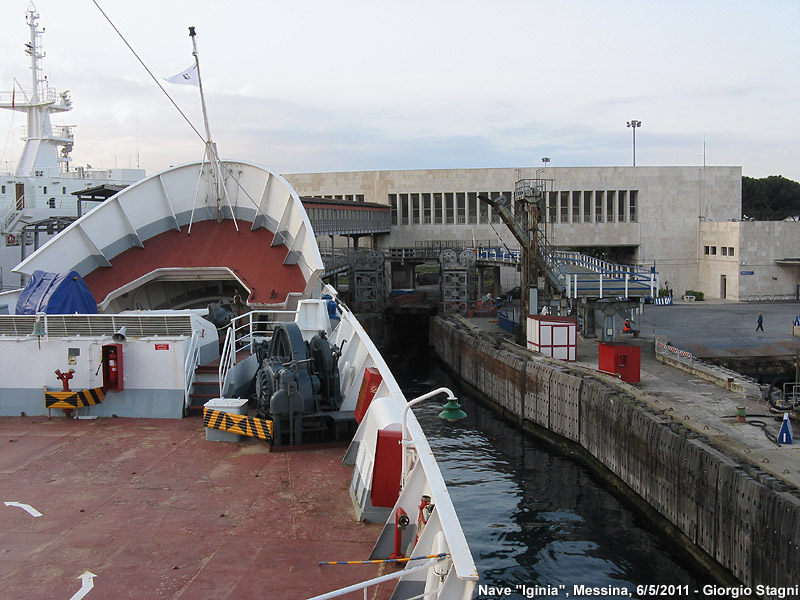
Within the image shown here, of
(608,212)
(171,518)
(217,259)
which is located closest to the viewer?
(171,518)

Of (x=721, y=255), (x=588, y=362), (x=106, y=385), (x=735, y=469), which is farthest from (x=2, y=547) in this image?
(x=721, y=255)

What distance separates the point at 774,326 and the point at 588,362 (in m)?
13.4

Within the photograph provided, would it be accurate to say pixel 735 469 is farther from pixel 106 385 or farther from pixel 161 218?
pixel 161 218

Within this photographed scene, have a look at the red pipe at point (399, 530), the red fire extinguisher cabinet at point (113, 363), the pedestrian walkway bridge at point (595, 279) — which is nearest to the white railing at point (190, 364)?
the red fire extinguisher cabinet at point (113, 363)

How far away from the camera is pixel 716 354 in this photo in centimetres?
2816

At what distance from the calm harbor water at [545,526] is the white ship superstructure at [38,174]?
23745 mm

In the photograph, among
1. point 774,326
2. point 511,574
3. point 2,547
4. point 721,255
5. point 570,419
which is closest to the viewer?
point 2,547

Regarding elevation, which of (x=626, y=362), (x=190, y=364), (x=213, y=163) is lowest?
(x=626, y=362)

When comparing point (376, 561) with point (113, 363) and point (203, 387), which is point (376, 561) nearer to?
point (203, 387)

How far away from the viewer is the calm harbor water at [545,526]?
1457 cm

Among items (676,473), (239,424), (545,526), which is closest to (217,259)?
(239,424)

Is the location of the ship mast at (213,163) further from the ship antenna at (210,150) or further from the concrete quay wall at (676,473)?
the concrete quay wall at (676,473)

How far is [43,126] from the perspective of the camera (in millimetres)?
39906

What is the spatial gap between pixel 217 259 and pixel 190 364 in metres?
7.08
